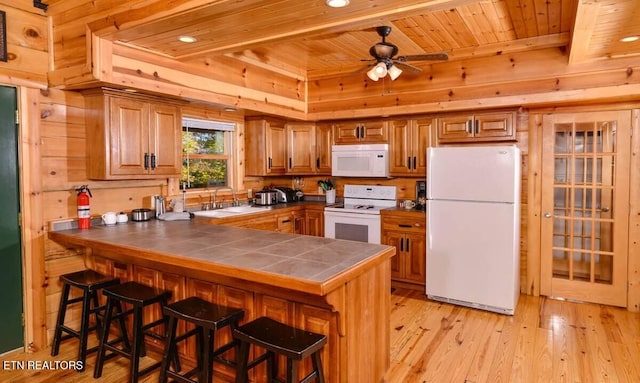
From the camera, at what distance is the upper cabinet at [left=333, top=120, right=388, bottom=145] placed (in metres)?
4.82

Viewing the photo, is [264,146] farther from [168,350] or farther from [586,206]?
[586,206]

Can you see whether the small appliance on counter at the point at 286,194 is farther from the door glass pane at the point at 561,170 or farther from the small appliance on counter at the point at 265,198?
the door glass pane at the point at 561,170

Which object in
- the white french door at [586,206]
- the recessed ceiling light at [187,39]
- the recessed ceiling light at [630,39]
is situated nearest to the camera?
the recessed ceiling light at [187,39]

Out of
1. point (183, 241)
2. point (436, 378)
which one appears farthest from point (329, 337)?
point (183, 241)

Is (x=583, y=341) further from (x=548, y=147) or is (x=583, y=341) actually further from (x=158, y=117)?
(x=158, y=117)

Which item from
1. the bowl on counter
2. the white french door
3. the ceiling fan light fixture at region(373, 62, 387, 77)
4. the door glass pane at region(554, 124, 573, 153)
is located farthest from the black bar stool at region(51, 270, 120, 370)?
the door glass pane at region(554, 124, 573, 153)

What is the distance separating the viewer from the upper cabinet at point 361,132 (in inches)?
190

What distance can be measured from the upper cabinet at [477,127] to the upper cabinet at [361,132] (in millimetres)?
681

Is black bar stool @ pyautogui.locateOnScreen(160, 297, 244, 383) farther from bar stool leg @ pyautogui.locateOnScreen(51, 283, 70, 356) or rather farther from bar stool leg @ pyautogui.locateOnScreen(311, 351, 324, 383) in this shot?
bar stool leg @ pyautogui.locateOnScreen(51, 283, 70, 356)

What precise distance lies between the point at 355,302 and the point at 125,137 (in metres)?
2.34

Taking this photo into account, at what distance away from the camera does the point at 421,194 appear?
480 cm

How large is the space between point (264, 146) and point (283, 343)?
10.8 ft

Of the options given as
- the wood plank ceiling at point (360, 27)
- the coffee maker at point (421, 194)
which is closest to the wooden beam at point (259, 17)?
the wood plank ceiling at point (360, 27)

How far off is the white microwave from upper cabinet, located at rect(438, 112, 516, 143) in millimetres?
684
